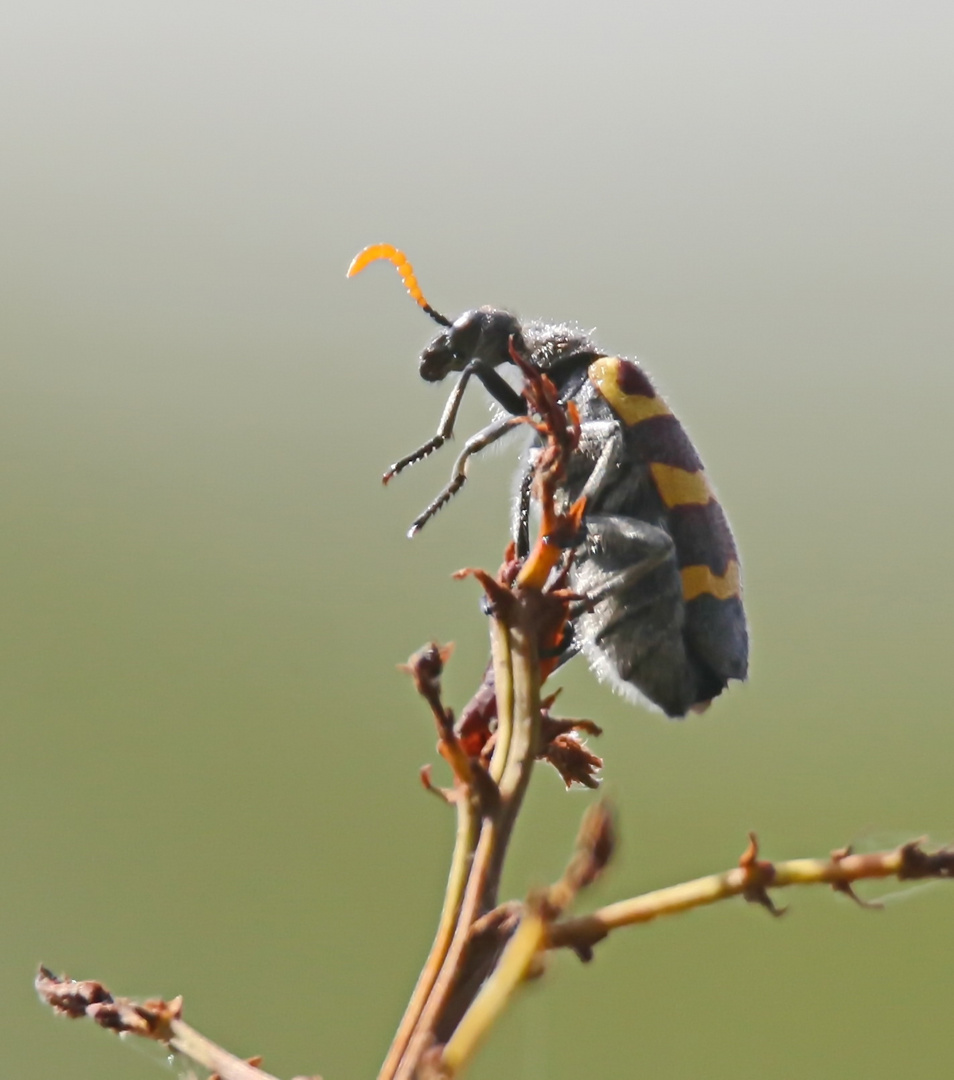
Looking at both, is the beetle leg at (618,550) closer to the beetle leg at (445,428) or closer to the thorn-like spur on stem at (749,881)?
the beetle leg at (445,428)

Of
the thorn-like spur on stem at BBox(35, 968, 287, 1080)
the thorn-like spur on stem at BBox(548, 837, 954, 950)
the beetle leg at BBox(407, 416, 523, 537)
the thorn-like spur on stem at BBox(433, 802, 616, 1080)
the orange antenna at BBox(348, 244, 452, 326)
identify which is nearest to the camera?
the thorn-like spur on stem at BBox(433, 802, 616, 1080)

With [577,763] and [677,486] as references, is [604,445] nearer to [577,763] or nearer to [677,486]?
[677,486]

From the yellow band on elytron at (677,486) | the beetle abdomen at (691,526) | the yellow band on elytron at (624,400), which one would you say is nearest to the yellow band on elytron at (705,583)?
the beetle abdomen at (691,526)

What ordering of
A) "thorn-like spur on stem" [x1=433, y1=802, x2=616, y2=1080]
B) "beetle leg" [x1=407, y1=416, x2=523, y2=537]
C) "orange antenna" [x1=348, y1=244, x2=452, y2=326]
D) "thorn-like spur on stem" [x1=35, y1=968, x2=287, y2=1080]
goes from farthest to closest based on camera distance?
"beetle leg" [x1=407, y1=416, x2=523, y2=537]
"orange antenna" [x1=348, y1=244, x2=452, y2=326]
"thorn-like spur on stem" [x1=35, y1=968, x2=287, y2=1080]
"thorn-like spur on stem" [x1=433, y1=802, x2=616, y2=1080]

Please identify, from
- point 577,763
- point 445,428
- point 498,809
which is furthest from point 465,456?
point 498,809

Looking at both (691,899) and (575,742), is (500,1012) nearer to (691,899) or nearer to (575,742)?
(691,899)

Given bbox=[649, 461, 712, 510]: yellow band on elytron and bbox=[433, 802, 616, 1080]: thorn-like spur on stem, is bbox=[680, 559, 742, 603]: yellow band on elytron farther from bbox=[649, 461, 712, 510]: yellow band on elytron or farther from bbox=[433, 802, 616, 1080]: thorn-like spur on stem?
bbox=[433, 802, 616, 1080]: thorn-like spur on stem

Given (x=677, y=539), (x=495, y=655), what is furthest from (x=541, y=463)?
(x=677, y=539)

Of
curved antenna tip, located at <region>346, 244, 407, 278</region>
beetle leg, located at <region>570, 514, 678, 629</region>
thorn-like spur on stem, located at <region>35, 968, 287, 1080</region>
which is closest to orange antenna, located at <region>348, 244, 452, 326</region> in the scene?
curved antenna tip, located at <region>346, 244, 407, 278</region>
